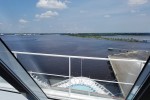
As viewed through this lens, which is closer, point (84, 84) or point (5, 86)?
point (5, 86)

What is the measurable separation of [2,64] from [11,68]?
0.39ft

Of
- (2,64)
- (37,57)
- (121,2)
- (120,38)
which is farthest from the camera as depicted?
(37,57)

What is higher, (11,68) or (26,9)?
(26,9)

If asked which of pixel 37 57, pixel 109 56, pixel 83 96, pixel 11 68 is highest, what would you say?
pixel 11 68

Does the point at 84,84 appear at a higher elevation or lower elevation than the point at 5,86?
lower

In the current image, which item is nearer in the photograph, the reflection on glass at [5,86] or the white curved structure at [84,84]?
the reflection on glass at [5,86]

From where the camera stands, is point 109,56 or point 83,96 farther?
point 83,96

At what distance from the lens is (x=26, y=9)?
151cm

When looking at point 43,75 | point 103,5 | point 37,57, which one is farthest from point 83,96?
point 103,5

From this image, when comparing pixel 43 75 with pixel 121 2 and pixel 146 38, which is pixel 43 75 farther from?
pixel 146 38

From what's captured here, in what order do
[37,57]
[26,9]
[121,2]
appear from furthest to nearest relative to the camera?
[37,57]
[121,2]
[26,9]

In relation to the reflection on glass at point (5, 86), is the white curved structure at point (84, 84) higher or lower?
lower

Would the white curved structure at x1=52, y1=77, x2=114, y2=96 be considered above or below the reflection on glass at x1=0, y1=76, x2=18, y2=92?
below

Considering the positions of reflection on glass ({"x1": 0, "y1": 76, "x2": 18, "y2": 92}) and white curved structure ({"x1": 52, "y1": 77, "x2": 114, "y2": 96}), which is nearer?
reflection on glass ({"x1": 0, "y1": 76, "x2": 18, "y2": 92})
